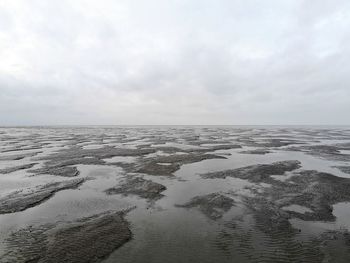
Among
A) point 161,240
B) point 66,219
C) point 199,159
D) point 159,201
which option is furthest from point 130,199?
point 199,159

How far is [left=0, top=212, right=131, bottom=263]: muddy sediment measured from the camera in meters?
9.29

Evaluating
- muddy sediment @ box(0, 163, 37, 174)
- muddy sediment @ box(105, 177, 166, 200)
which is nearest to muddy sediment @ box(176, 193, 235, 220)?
muddy sediment @ box(105, 177, 166, 200)

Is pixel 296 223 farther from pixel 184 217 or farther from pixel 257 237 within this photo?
pixel 184 217

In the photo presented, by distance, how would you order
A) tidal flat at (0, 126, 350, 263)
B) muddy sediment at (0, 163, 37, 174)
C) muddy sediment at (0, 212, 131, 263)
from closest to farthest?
muddy sediment at (0, 212, 131, 263) → tidal flat at (0, 126, 350, 263) → muddy sediment at (0, 163, 37, 174)

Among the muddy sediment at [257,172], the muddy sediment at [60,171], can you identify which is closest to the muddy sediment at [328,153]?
the muddy sediment at [257,172]

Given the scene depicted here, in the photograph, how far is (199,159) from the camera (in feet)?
104

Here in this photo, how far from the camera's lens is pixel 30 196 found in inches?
664

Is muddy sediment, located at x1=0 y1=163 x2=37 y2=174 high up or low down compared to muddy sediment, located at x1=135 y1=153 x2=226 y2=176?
down

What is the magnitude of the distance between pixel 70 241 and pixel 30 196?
828 cm

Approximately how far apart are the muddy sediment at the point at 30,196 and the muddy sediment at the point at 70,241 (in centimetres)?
377

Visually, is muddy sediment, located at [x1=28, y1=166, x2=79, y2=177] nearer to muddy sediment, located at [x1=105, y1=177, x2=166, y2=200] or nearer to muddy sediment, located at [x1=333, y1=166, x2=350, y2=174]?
muddy sediment, located at [x1=105, y1=177, x2=166, y2=200]

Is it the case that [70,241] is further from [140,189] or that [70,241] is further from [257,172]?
[257,172]

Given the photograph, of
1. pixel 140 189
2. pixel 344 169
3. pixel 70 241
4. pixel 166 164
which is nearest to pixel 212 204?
pixel 140 189

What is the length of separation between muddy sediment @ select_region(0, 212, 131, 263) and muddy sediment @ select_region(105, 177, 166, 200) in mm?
4257
